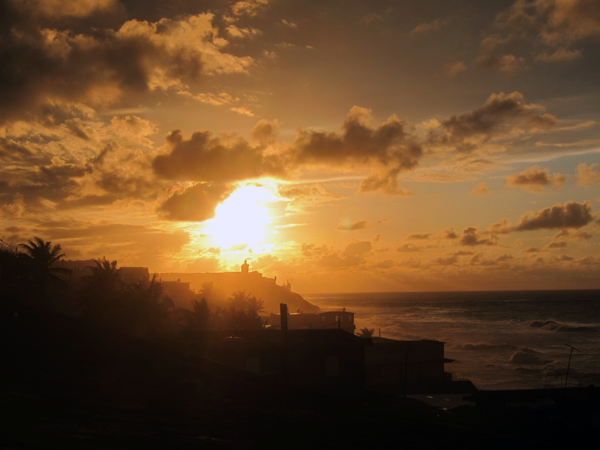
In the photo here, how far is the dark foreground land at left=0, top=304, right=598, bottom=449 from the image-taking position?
28.0 feet

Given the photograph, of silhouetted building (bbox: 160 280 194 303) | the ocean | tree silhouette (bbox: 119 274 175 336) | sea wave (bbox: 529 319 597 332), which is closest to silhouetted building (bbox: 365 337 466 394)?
the ocean

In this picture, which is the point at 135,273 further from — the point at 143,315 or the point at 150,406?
the point at 150,406

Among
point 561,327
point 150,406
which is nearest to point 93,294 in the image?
point 150,406

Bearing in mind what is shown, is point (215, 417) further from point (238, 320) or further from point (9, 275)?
point (238, 320)

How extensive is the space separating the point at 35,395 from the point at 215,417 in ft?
12.7

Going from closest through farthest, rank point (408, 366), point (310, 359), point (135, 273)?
point (310, 359) → point (408, 366) → point (135, 273)

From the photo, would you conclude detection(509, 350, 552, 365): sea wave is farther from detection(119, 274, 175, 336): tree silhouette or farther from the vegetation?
detection(119, 274, 175, 336): tree silhouette

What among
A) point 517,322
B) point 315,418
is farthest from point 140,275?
point 517,322

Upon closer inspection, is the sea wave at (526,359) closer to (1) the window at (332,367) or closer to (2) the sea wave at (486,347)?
(2) the sea wave at (486,347)

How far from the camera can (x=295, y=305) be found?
190500 mm

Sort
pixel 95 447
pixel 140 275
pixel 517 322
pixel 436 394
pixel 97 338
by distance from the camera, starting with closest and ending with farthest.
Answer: pixel 95 447 < pixel 97 338 < pixel 436 394 < pixel 140 275 < pixel 517 322

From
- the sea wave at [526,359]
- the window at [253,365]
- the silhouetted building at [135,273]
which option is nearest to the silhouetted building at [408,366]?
the window at [253,365]

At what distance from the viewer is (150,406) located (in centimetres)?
1105

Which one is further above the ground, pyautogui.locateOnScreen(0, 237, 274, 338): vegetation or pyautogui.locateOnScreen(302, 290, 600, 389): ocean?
pyautogui.locateOnScreen(0, 237, 274, 338): vegetation
